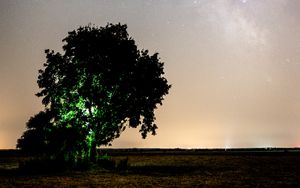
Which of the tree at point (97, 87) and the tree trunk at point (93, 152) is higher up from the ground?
the tree at point (97, 87)

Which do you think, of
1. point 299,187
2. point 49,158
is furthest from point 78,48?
point 299,187

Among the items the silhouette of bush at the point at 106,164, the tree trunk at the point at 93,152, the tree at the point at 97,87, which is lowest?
the silhouette of bush at the point at 106,164

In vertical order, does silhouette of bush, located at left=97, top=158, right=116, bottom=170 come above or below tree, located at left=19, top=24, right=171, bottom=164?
below

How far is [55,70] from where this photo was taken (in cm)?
5316

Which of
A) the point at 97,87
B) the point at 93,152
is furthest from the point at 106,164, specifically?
the point at 97,87

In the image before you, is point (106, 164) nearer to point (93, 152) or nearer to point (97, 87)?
point (93, 152)

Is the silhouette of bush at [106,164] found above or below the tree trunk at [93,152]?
below

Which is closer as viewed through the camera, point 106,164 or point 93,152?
point 106,164

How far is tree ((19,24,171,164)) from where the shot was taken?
51562 millimetres

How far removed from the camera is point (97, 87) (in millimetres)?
51531

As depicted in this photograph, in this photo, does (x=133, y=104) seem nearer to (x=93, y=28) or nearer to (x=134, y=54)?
(x=134, y=54)

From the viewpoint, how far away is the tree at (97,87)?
51562mm

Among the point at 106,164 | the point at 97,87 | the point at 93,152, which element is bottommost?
the point at 106,164

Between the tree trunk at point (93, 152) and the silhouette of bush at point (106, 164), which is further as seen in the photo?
the tree trunk at point (93, 152)
